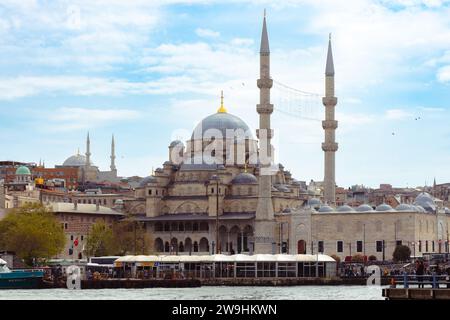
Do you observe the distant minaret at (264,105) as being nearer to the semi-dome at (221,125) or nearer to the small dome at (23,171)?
the semi-dome at (221,125)

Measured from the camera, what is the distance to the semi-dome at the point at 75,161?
466 feet

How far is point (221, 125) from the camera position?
9812 cm

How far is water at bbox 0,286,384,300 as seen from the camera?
1829 inches

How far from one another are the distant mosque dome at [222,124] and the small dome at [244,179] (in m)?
5.17

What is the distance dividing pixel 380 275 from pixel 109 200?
50.3m

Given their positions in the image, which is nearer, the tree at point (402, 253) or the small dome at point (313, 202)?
the tree at point (402, 253)

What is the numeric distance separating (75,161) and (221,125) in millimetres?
48176

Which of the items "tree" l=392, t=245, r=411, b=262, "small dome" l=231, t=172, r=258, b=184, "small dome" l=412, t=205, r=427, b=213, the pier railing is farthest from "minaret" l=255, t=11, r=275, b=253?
the pier railing

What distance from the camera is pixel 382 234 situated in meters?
81.6

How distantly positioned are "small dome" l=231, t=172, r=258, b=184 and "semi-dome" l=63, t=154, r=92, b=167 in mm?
50747

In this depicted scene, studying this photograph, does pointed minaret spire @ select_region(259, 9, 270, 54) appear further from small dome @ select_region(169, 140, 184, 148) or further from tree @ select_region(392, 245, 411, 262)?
small dome @ select_region(169, 140, 184, 148)

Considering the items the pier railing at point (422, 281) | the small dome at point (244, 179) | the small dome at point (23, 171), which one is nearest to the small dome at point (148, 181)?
the small dome at point (244, 179)

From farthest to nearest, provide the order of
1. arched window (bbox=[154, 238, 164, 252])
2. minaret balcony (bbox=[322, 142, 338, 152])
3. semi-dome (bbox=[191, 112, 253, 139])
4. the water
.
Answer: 1. semi-dome (bbox=[191, 112, 253, 139])
2. arched window (bbox=[154, 238, 164, 252])
3. minaret balcony (bbox=[322, 142, 338, 152])
4. the water
